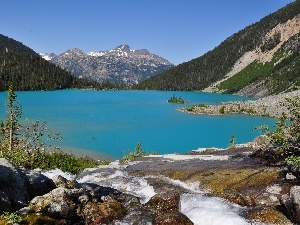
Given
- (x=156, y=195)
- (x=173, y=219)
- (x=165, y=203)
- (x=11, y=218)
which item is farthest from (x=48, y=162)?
(x=173, y=219)

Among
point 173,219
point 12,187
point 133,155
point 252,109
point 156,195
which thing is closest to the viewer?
point 173,219

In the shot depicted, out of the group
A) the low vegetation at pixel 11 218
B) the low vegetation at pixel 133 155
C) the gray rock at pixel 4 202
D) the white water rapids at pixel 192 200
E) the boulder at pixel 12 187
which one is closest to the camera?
the low vegetation at pixel 11 218

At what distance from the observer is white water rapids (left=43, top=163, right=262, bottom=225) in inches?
727

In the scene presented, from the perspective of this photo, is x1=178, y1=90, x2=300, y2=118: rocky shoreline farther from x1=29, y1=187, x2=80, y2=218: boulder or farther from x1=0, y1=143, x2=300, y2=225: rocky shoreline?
x1=29, y1=187, x2=80, y2=218: boulder

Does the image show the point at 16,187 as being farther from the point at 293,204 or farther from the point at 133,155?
the point at 133,155

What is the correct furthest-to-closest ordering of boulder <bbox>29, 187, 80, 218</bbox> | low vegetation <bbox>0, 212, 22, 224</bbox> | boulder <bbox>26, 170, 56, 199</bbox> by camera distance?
boulder <bbox>26, 170, 56, 199</bbox> < boulder <bbox>29, 187, 80, 218</bbox> < low vegetation <bbox>0, 212, 22, 224</bbox>

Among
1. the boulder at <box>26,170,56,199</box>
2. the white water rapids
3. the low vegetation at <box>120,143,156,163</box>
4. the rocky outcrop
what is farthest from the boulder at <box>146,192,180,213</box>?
the low vegetation at <box>120,143,156,163</box>

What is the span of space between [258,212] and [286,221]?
146 centimetres

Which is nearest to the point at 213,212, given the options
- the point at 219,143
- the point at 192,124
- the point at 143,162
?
the point at 143,162

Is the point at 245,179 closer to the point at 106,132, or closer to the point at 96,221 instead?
the point at 96,221

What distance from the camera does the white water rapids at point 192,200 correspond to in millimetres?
18453

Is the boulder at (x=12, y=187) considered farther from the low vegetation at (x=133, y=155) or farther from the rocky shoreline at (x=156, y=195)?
the low vegetation at (x=133, y=155)

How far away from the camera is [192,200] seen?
Answer: 2091 centimetres

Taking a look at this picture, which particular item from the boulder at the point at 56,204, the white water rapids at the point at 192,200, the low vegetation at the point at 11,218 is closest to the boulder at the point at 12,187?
the boulder at the point at 56,204
